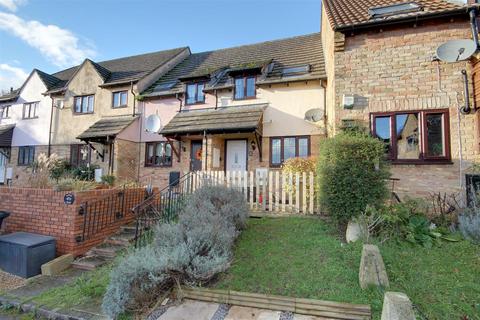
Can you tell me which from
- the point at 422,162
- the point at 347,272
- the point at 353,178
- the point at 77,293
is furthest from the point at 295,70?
the point at 77,293

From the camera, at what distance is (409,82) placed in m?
7.72

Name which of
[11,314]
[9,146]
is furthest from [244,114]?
[9,146]

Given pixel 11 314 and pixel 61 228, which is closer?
pixel 11 314

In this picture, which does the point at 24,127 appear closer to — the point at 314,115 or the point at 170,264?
the point at 314,115

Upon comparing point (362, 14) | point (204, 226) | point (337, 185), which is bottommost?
point (204, 226)

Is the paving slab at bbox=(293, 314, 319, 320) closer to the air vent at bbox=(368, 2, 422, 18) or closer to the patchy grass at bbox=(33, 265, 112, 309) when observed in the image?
the patchy grass at bbox=(33, 265, 112, 309)

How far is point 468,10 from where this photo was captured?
7.24 meters

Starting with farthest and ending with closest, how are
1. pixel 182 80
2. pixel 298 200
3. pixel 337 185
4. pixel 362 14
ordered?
pixel 182 80, pixel 362 14, pixel 298 200, pixel 337 185

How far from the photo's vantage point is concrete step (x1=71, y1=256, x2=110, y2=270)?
5465 mm

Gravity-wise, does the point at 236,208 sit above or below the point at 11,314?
above

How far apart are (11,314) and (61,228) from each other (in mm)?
2156

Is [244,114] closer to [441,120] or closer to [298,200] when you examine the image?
[298,200]

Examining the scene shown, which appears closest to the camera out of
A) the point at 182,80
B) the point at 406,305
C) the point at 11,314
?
the point at 406,305

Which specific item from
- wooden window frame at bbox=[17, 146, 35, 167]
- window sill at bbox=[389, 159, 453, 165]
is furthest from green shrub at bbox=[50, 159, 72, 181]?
window sill at bbox=[389, 159, 453, 165]
